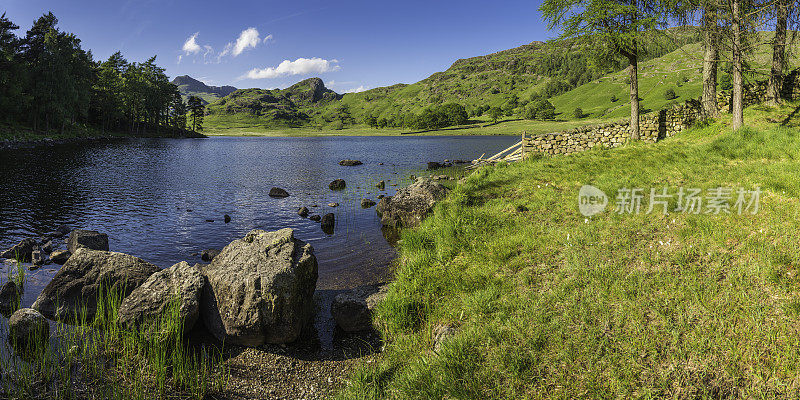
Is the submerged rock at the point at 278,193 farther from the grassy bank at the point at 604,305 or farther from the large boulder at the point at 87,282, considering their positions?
the grassy bank at the point at 604,305

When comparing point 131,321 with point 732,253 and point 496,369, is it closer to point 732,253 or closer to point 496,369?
point 496,369

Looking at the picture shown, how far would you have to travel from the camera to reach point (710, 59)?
24.7 meters

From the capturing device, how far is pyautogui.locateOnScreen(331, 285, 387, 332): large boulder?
9.88 metres

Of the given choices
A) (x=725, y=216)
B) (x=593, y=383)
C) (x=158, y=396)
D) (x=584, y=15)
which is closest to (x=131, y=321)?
(x=158, y=396)

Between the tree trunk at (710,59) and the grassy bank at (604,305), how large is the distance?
14.4 meters

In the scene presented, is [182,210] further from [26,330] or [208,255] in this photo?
[26,330]

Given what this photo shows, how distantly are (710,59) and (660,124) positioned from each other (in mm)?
5574

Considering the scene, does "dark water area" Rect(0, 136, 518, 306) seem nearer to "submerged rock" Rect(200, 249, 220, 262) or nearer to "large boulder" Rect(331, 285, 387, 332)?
"submerged rock" Rect(200, 249, 220, 262)

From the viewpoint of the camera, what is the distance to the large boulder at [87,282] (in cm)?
1041

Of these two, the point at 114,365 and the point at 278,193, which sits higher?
the point at 278,193

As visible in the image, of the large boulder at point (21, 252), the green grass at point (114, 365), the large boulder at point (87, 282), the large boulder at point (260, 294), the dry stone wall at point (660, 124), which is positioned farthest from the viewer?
the dry stone wall at point (660, 124)

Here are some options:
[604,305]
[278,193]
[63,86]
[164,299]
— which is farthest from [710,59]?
[63,86]

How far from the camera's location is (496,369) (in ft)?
20.5

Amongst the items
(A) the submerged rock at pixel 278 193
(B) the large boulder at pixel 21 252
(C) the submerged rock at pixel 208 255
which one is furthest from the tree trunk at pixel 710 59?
(B) the large boulder at pixel 21 252
